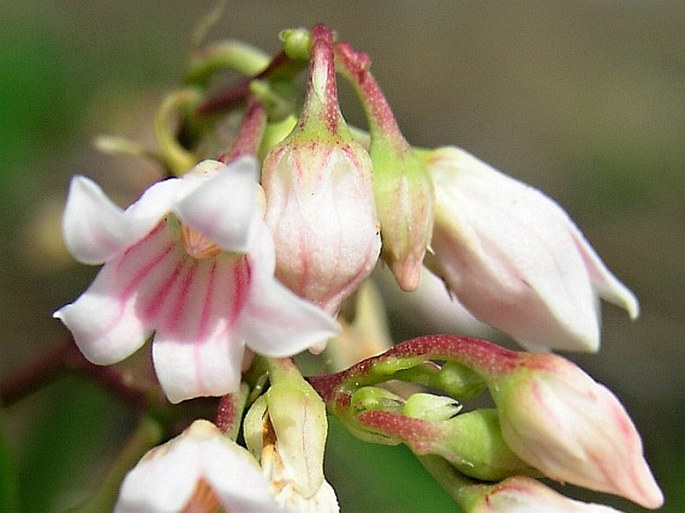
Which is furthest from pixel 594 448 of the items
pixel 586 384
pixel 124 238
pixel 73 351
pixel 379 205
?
pixel 73 351

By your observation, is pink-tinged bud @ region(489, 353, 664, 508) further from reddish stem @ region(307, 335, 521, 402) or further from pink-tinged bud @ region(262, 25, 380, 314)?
pink-tinged bud @ region(262, 25, 380, 314)

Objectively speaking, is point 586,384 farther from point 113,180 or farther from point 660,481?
point 113,180

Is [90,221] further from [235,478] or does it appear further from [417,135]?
[417,135]

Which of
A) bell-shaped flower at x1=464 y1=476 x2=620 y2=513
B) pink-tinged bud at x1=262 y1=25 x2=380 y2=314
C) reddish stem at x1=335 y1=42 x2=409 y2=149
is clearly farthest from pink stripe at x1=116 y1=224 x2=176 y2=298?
bell-shaped flower at x1=464 y1=476 x2=620 y2=513

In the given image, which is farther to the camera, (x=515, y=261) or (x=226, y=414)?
(x=515, y=261)

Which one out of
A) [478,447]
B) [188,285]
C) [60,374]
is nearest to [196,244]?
[188,285]

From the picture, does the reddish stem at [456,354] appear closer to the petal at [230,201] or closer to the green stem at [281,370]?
the green stem at [281,370]

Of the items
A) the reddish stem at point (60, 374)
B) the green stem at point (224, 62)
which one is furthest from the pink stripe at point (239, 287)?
the reddish stem at point (60, 374)
